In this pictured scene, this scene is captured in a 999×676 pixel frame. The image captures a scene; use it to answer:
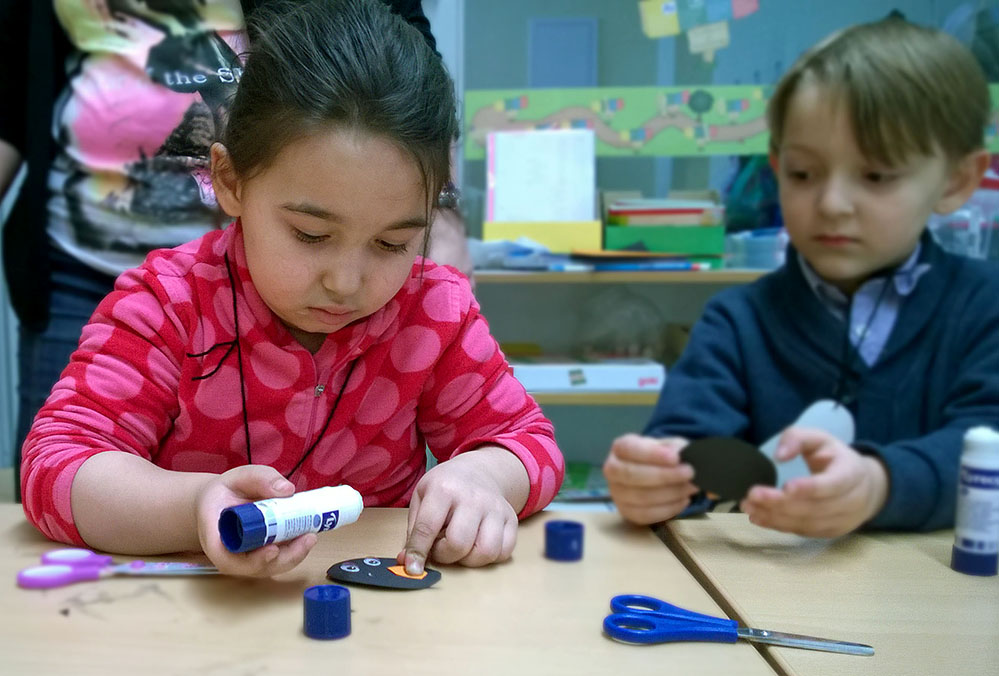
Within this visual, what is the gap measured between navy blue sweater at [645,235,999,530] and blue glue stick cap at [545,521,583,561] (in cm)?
9

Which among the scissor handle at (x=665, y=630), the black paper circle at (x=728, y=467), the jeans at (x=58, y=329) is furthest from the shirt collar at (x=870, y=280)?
the jeans at (x=58, y=329)

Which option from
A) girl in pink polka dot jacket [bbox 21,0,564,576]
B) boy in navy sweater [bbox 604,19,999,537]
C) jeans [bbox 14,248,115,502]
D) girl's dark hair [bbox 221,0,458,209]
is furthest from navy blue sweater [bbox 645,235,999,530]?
jeans [bbox 14,248,115,502]

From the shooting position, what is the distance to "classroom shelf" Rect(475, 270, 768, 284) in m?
0.62

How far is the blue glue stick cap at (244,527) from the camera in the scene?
35cm

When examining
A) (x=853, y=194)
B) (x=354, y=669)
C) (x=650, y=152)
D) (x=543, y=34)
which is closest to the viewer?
(x=354, y=669)

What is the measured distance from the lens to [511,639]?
344mm

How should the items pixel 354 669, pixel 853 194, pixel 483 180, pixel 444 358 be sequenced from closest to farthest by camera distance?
pixel 354 669 → pixel 853 194 → pixel 444 358 → pixel 483 180

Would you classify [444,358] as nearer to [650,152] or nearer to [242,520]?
[242,520]

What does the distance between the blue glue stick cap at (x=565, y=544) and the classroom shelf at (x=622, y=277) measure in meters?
0.24

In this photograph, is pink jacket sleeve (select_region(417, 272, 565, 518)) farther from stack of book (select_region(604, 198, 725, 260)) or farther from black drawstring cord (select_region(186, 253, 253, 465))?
stack of book (select_region(604, 198, 725, 260))

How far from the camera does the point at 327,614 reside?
1.10 ft

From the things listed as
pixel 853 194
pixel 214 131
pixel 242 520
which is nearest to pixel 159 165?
pixel 214 131

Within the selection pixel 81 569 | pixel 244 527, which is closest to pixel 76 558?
pixel 81 569

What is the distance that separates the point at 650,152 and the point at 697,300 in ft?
1.32
